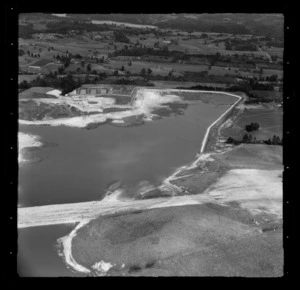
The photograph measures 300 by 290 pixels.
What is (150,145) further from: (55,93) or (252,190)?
(55,93)

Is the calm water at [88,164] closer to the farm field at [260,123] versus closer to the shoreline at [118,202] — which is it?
the shoreline at [118,202]

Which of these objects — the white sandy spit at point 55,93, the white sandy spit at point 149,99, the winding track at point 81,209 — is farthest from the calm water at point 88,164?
the white sandy spit at point 55,93

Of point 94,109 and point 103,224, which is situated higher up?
point 94,109

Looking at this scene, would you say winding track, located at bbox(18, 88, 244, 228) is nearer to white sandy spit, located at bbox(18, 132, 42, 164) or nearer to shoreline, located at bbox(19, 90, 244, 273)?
shoreline, located at bbox(19, 90, 244, 273)
